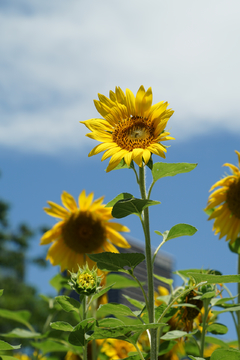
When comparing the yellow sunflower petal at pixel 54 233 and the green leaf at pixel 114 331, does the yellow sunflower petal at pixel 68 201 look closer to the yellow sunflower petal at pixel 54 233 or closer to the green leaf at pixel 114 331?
the yellow sunflower petal at pixel 54 233

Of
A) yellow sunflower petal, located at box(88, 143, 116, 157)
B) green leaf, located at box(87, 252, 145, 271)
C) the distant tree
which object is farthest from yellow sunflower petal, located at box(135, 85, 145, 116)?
the distant tree

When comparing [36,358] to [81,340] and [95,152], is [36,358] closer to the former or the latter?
[81,340]

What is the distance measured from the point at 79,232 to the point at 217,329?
3.73ft

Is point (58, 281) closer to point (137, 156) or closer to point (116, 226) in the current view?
point (116, 226)

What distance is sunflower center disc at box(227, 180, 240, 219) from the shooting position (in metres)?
2.55

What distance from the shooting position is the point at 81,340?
1404 millimetres

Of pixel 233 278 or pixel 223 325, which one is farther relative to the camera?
pixel 223 325

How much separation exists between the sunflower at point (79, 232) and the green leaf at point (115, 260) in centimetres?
131

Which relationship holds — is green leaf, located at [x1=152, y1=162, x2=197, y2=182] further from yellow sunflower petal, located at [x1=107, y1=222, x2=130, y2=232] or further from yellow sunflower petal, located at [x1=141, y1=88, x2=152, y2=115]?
yellow sunflower petal, located at [x1=107, y1=222, x2=130, y2=232]

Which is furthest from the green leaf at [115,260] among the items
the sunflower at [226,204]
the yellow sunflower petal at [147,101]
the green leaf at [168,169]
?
the sunflower at [226,204]

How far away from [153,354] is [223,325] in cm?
79

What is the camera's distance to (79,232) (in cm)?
279

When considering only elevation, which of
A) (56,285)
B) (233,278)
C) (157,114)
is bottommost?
(233,278)

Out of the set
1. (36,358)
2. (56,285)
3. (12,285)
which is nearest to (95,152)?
(56,285)
